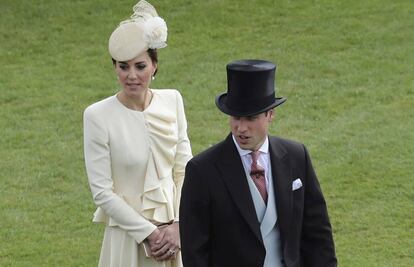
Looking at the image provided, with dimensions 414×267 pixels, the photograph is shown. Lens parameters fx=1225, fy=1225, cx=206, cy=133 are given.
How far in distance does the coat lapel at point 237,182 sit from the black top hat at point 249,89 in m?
0.22

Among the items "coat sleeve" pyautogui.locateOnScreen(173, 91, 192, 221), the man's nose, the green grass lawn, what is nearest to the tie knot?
the man's nose

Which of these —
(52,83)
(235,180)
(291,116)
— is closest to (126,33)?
(235,180)

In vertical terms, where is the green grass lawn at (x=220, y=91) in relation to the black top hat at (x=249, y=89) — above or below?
below

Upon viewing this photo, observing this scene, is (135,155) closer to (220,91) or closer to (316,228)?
(316,228)

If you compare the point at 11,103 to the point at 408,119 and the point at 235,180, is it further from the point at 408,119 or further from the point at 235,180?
the point at 235,180

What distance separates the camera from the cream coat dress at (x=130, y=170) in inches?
287

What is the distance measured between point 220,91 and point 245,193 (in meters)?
7.84

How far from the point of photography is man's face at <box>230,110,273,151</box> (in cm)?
618

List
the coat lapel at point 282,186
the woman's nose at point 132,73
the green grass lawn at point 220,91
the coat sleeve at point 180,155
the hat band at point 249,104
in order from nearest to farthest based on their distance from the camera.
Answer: the hat band at point 249,104 < the coat lapel at point 282,186 < the woman's nose at point 132,73 < the coat sleeve at point 180,155 < the green grass lawn at point 220,91

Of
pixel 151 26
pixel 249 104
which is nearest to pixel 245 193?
pixel 249 104

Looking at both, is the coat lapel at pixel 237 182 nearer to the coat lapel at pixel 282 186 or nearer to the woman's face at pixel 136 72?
the coat lapel at pixel 282 186

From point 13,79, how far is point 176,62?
1991 mm

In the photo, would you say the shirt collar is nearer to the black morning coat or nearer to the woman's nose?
the black morning coat

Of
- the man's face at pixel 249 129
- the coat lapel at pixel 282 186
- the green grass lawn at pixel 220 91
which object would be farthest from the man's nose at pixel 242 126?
the green grass lawn at pixel 220 91
